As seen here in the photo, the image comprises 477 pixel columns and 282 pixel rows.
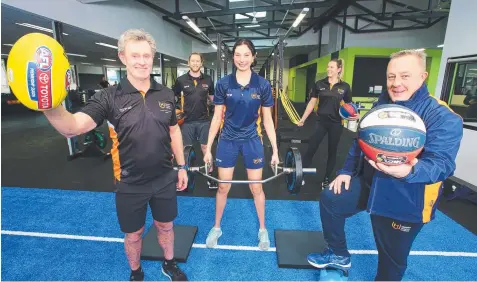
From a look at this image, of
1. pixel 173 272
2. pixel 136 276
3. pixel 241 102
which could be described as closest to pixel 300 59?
pixel 241 102

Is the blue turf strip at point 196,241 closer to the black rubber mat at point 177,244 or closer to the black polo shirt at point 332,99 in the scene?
the black rubber mat at point 177,244

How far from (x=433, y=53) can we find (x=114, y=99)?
11089 mm

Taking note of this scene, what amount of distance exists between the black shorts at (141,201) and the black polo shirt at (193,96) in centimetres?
179

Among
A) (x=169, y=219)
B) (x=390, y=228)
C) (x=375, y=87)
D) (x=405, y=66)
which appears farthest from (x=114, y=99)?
(x=375, y=87)

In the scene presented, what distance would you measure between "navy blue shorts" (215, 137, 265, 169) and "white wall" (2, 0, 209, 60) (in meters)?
3.74

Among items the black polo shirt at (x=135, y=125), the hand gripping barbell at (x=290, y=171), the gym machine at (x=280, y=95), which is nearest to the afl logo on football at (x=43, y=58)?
the black polo shirt at (x=135, y=125)

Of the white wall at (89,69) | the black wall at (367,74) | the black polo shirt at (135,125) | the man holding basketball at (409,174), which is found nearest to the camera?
the man holding basketball at (409,174)

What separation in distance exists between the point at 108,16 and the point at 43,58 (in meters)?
5.63

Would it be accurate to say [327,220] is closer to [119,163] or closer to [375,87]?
[119,163]

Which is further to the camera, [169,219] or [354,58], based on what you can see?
[354,58]

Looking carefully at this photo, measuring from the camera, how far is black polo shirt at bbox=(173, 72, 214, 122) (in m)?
3.25

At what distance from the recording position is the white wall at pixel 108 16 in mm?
3918

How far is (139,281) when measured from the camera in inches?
67.0

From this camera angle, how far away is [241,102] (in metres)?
1.93
